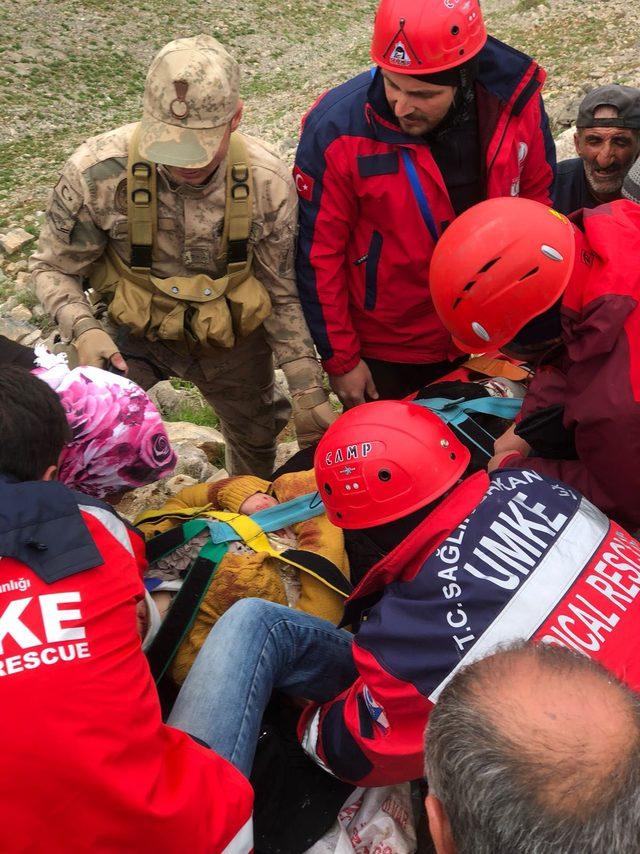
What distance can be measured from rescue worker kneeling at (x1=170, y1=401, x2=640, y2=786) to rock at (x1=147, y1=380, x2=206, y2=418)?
4.15 metres

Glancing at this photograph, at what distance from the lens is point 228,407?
5.01m

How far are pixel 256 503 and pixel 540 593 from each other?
4.98ft

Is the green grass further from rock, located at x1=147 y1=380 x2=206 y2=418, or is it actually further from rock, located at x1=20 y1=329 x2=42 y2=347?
rock, located at x1=20 y1=329 x2=42 y2=347

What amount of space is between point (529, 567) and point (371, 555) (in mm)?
1058

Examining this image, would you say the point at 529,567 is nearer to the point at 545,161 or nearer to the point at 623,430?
the point at 623,430

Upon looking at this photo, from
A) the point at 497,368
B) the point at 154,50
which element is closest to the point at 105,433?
the point at 497,368

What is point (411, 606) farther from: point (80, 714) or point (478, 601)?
point (80, 714)

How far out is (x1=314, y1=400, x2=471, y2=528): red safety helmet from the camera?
285cm

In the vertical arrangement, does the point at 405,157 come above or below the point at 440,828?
above

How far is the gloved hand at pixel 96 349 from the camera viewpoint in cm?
376

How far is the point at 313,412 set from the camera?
427 cm

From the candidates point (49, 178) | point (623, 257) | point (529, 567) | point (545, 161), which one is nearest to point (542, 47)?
point (49, 178)

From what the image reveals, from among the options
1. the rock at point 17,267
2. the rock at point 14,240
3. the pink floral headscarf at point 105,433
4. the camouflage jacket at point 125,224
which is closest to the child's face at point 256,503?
the pink floral headscarf at point 105,433

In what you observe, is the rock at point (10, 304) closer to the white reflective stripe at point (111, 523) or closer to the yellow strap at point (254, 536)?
the yellow strap at point (254, 536)
